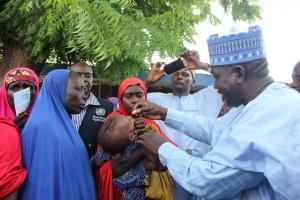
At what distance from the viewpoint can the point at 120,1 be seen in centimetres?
354

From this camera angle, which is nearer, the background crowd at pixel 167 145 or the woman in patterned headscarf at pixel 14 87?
the background crowd at pixel 167 145

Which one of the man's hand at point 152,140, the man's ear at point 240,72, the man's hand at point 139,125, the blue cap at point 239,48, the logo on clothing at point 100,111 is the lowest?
the man's hand at point 152,140

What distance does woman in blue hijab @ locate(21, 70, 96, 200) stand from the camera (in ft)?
7.02

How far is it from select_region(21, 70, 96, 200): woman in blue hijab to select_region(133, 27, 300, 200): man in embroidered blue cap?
63 centimetres

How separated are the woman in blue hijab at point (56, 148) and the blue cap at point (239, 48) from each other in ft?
3.69

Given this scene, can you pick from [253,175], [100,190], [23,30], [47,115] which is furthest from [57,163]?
[23,30]

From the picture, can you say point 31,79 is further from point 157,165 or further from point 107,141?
point 157,165

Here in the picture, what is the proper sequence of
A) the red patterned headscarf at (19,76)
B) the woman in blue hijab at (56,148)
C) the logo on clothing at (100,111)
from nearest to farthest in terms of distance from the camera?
the woman in blue hijab at (56,148), the red patterned headscarf at (19,76), the logo on clothing at (100,111)

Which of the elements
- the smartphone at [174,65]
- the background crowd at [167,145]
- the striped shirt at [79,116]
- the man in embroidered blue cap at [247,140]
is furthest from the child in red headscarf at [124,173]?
the striped shirt at [79,116]

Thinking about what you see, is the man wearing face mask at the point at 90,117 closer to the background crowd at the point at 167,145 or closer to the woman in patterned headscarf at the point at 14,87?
the background crowd at the point at 167,145

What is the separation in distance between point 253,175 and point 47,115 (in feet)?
4.60

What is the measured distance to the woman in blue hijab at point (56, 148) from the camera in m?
2.14

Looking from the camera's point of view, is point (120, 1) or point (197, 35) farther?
point (197, 35)

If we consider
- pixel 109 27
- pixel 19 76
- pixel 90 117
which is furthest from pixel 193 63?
pixel 19 76
